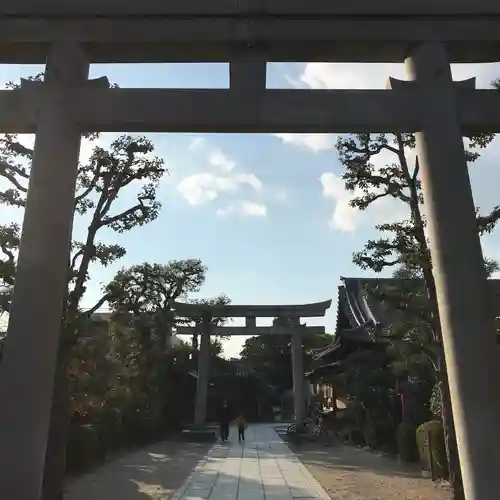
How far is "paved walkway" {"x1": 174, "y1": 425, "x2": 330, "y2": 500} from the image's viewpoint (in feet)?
29.5

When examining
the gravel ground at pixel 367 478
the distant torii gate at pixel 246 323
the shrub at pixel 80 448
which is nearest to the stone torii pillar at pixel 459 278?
the gravel ground at pixel 367 478

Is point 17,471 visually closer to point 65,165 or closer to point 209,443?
point 65,165

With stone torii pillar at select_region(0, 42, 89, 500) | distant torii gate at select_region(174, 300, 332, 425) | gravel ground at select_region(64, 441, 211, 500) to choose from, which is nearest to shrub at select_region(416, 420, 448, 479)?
gravel ground at select_region(64, 441, 211, 500)

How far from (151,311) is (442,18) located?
2083 centimetres

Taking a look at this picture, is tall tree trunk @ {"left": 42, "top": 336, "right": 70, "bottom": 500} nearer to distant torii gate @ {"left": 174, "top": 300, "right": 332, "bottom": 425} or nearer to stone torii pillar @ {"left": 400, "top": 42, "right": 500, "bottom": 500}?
stone torii pillar @ {"left": 400, "top": 42, "right": 500, "bottom": 500}

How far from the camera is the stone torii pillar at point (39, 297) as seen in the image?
154 inches

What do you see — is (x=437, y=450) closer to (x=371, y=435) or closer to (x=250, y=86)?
(x=371, y=435)

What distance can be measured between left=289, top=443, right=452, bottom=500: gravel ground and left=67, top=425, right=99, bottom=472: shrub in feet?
17.9

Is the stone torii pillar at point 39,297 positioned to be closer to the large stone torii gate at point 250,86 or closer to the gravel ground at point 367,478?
the large stone torii gate at point 250,86

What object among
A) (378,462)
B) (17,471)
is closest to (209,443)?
(378,462)

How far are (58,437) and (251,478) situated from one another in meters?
5.01

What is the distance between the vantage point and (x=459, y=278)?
13.8 feet

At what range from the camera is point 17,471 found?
3.87 meters

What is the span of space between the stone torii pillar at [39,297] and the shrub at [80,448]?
339 inches
